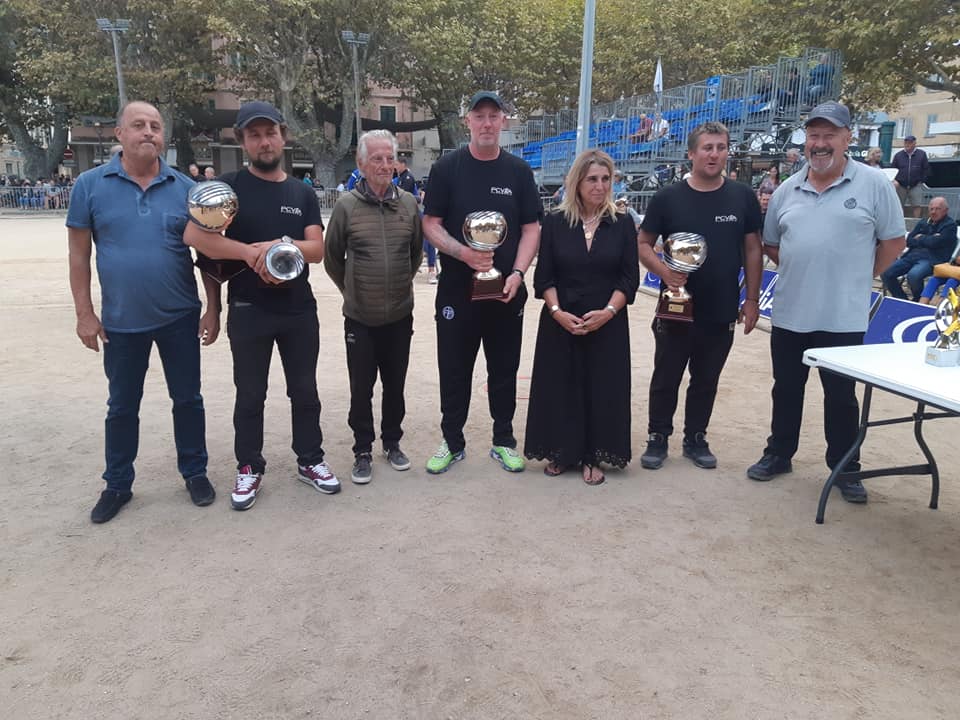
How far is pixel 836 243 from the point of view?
3838 mm

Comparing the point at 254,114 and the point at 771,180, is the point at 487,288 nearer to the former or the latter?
the point at 254,114

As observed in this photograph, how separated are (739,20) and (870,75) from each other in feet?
16.1

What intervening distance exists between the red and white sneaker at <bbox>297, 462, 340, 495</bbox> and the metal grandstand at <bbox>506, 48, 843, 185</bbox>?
42.4 feet

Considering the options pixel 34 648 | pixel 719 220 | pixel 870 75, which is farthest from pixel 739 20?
pixel 34 648

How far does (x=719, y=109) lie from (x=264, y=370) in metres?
14.2

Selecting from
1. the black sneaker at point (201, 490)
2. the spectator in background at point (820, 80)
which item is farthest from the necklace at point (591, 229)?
the spectator in background at point (820, 80)

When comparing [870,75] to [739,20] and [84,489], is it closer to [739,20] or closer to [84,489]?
[739,20]

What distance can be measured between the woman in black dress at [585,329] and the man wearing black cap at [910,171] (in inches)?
473

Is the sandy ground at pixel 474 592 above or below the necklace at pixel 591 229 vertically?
below

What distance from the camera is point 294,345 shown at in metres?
3.85

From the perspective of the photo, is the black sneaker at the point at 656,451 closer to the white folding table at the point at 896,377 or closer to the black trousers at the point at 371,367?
the white folding table at the point at 896,377

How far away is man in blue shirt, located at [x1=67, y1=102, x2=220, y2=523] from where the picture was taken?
134 inches

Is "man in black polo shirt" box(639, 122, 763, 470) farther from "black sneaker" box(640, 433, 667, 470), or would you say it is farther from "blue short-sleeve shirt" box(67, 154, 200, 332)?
"blue short-sleeve shirt" box(67, 154, 200, 332)

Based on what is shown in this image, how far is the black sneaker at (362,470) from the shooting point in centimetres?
418
